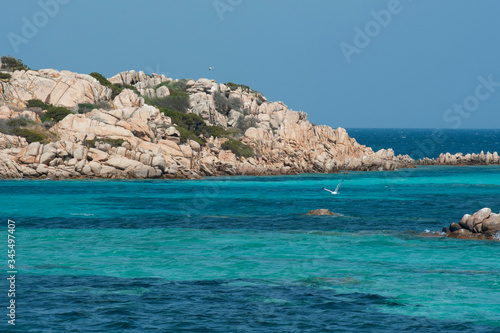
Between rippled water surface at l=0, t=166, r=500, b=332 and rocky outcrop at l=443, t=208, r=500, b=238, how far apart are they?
4.78 ft

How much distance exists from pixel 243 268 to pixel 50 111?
65.6 m

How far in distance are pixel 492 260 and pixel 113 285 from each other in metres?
15.3

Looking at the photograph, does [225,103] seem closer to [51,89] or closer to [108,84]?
[108,84]

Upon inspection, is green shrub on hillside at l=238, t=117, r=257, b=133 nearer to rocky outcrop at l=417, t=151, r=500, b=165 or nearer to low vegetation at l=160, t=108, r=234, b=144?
low vegetation at l=160, t=108, r=234, b=144

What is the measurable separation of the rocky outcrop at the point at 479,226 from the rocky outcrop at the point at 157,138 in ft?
144

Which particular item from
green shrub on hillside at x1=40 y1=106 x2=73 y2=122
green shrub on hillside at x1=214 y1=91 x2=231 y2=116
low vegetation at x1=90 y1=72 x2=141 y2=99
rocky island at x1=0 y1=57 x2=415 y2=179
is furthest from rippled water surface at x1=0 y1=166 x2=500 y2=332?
green shrub on hillside at x1=214 y1=91 x2=231 y2=116

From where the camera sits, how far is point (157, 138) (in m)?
78.8

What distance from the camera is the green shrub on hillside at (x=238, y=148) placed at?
86.9 m

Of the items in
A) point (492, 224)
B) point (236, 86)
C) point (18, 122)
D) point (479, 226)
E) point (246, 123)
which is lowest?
point (479, 226)

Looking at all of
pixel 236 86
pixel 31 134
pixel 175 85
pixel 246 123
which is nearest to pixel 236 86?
pixel 236 86

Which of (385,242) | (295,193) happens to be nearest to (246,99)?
(295,193)

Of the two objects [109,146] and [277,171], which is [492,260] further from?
[277,171]

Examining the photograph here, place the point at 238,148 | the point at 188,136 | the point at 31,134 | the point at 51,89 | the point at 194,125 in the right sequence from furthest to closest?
the point at 194,125 < the point at 51,89 < the point at 238,148 < the point at 188,136 < the point at 31,134

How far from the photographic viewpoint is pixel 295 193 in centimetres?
6047
